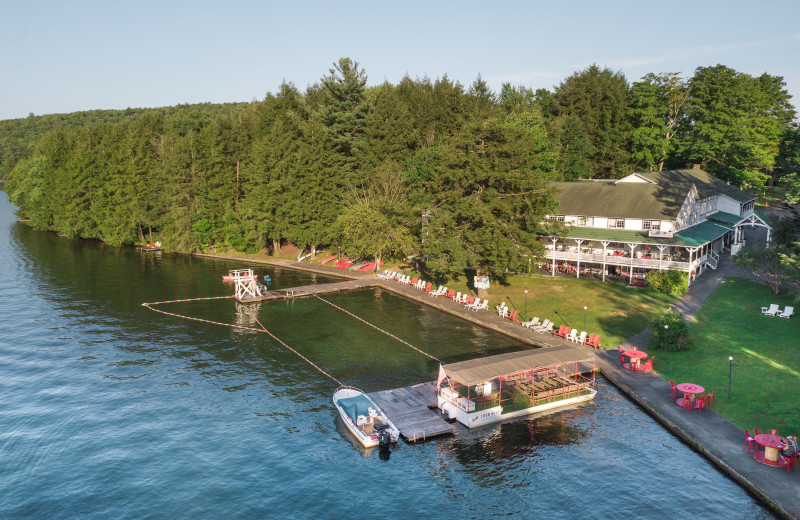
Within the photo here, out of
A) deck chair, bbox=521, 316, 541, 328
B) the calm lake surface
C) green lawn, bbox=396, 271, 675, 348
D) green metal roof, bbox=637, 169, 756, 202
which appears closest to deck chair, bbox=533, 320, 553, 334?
deck chair, bbox=521, 316, 541, 328

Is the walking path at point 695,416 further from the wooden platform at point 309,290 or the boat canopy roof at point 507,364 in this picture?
the wooden platform at point 309,290

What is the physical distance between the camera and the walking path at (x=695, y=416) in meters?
24.9

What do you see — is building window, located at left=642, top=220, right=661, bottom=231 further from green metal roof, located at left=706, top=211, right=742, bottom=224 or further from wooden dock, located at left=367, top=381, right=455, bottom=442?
wooden dock, located at left=367, top=381, right=455, bottom=442

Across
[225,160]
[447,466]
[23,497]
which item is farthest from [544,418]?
[225,160]

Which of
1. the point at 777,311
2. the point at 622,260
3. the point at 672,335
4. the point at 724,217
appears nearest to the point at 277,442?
the point at 672,335

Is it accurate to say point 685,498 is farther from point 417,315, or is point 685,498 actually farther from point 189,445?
point 417,315

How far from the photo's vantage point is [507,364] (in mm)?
34750

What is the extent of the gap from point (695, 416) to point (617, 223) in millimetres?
35541

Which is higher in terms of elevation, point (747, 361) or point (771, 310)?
point (771, 310)

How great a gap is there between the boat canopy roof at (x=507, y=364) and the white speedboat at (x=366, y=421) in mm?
4905

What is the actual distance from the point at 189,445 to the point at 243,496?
6351 millimetres

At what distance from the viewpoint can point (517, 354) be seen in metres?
36.6

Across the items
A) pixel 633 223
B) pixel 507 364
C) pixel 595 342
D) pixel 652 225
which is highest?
pixel 633 223

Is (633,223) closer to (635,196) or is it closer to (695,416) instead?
(635,196)
